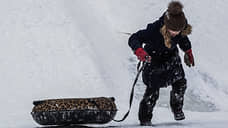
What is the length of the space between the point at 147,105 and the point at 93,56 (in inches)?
136

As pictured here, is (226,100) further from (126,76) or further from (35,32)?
(35,32)

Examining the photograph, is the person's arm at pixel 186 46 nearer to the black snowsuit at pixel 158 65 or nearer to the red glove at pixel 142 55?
the black snowsuit at pixel 158 65

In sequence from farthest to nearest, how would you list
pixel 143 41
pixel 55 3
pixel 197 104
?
1. pixel 55 3
2. pixel 197 104
3. pixel 143 41

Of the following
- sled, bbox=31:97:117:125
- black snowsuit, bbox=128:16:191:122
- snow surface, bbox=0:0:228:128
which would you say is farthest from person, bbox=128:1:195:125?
sled, bbox=31:97:117:125

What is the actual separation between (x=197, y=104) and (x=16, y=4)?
4.82 metres

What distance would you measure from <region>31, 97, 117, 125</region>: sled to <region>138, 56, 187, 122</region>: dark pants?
0.49m

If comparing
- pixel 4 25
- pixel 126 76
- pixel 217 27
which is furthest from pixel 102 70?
pixel 217 27

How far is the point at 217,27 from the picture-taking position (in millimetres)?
9219

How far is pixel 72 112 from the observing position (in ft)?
13.6

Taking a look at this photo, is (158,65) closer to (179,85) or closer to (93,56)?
(179,85)

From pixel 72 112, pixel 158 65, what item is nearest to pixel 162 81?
pixel 158 65

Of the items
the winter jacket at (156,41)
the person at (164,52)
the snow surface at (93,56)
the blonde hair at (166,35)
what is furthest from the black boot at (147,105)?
the blonde hair at (166,35)

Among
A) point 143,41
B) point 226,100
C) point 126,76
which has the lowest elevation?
point 226,100

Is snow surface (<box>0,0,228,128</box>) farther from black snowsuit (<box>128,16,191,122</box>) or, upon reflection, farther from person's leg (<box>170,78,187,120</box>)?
black snowsuit (<box>128,16,191,122</box>)
